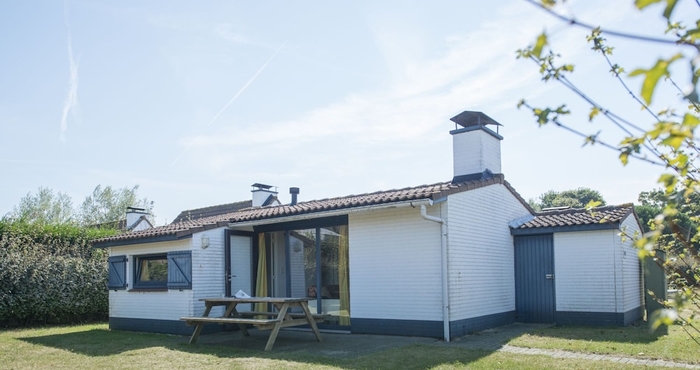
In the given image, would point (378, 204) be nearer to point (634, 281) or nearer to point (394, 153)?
point (394, 153)

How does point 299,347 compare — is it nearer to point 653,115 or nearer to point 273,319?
point 273,319

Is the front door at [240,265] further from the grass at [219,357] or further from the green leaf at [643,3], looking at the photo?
the green leaf at [643,3]

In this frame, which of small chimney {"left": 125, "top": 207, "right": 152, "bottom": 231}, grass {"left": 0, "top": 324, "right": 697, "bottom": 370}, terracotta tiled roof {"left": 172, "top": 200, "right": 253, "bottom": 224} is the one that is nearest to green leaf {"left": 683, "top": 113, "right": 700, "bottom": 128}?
grass {"left": 0, "top": 324, "right": 697, "bottom": 370}

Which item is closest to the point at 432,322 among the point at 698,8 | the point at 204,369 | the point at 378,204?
the point at 378,204

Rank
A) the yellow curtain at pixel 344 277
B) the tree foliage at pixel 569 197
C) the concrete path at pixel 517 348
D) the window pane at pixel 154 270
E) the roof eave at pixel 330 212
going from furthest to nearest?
the tree foliage at pixel 569 197, the window pane at pixel 154 270, the yellow curtain at pixel 344 277, the roof eave at pixel 330 212, the concrete path at pixel 517 348

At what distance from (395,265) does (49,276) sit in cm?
977

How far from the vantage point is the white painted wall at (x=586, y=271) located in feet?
39.3

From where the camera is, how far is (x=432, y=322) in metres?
10.4

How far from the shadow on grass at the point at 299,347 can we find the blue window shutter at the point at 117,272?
1.30 m

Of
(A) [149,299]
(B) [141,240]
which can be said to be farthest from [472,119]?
(A) [149,299]

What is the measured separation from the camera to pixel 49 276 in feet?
49.6

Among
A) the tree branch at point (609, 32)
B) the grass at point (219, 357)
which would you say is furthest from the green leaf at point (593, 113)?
the grass at point (219, 357)

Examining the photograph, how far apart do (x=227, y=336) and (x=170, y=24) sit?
20.5ft

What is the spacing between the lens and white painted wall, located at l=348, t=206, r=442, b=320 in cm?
1058
